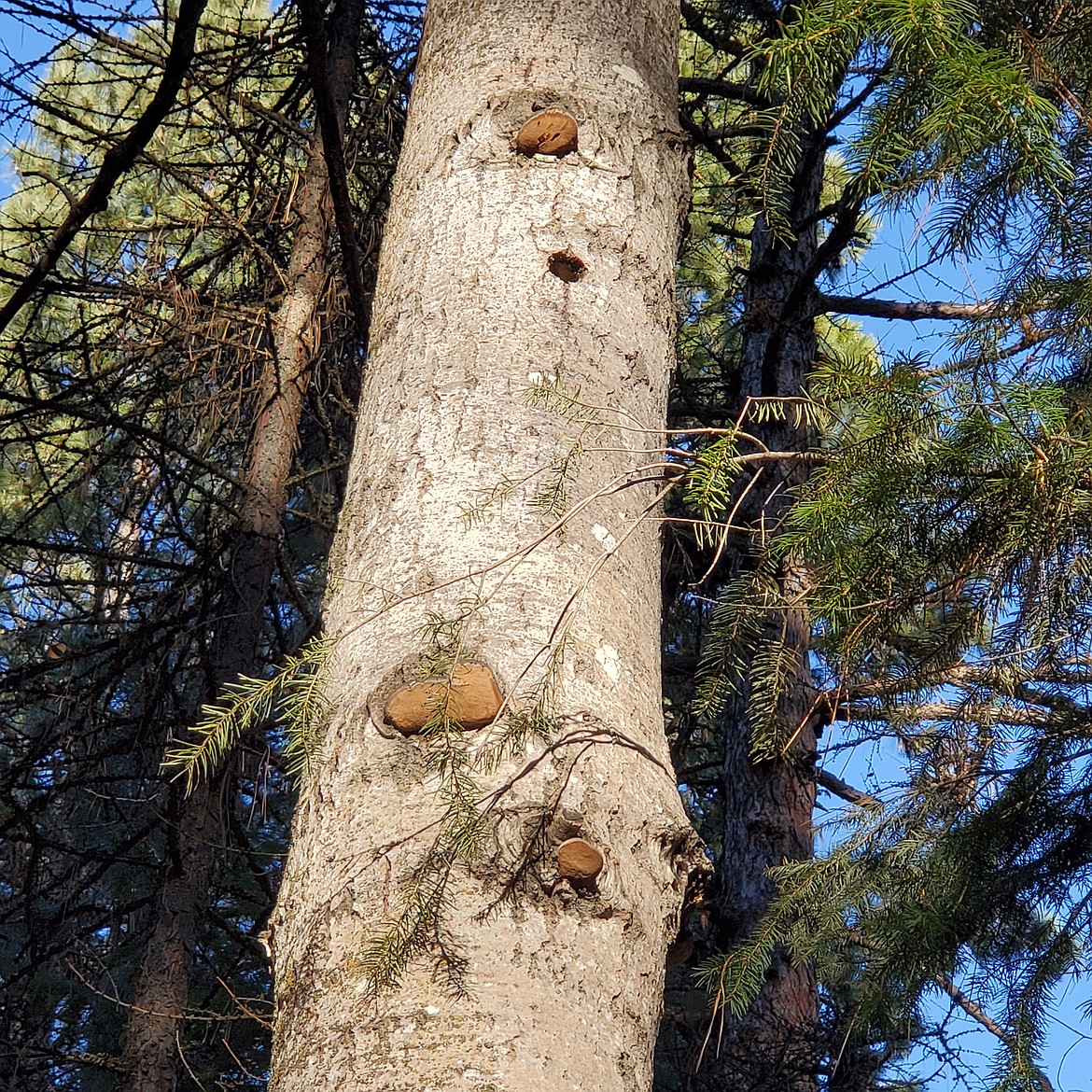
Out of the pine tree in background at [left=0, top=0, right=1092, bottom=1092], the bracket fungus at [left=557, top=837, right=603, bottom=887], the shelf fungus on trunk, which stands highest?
the pine tree in background at [left=0, top=0, right=1092, bottom=1092]

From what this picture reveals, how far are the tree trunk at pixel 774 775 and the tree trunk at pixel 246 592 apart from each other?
1.91 metres

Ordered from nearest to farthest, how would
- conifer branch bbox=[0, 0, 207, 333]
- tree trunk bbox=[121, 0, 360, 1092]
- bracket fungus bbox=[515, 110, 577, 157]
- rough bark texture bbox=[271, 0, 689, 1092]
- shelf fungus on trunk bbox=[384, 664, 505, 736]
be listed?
rough bark texture bbox=[271, 0, 689, 1092]
shelf fungus on trunk bbox=[384, 664, 505, 736]
bracket fungus bbox=[515, 110, 577, 157]
conifer branch bbox=[0, 0, 207, 333]
tree trunk bbox=[121, 0, 360, 1092]

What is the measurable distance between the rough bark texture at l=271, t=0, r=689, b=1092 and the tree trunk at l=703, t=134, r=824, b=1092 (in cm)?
267

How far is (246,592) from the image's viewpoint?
4.75 meters

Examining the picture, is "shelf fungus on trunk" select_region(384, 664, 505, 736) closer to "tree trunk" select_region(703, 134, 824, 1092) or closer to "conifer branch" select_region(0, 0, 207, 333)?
"conifer branch" select_region(0, 0, 207, 333)

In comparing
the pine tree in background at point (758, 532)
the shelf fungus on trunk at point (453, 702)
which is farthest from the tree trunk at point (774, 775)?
the shelf fungus on trunk at point (453, 702)

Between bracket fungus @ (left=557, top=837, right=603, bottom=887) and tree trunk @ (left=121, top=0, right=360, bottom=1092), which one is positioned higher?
tree trunk @ (left=121, top=0, right=360, bottom=1092)

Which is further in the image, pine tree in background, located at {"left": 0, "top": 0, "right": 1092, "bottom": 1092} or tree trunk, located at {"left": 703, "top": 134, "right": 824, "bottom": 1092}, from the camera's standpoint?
tree trunk, located at {"left": 703, "top": 134, "right": 824, "bottom": 1092}

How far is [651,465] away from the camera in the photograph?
1577mm

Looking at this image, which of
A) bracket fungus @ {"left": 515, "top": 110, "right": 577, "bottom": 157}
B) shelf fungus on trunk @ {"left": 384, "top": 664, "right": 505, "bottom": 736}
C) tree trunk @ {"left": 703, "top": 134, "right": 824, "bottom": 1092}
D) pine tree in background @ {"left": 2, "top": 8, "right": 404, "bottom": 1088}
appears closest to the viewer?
shelf fungus on trunk @ {"left": 384, "top": 664, "right": 505, "bottom": 736}

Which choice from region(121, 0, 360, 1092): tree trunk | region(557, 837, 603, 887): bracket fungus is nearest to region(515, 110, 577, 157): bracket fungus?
region(557, 837, 603, 887): bracket fungus

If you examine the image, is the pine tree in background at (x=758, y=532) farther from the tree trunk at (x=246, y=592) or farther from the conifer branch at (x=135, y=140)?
the conifer branch at (x=135, y=140)

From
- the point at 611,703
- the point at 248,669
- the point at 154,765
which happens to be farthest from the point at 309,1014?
the point at 154,765

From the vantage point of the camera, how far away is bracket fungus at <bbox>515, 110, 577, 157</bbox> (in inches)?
72.7
